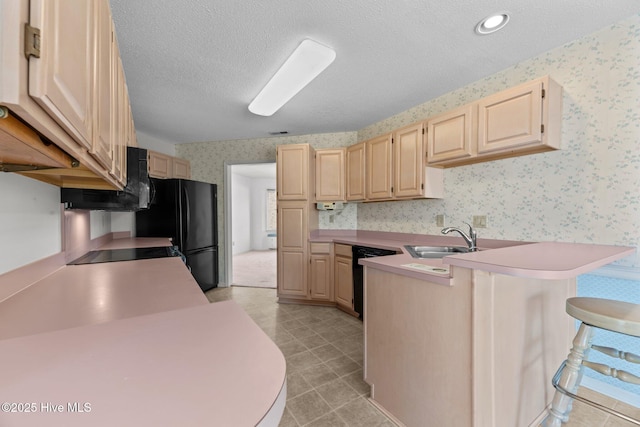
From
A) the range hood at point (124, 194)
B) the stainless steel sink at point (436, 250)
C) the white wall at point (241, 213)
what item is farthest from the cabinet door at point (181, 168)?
the stainless steel sink at point (436, 250)

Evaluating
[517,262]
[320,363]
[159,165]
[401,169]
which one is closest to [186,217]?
[159,165]

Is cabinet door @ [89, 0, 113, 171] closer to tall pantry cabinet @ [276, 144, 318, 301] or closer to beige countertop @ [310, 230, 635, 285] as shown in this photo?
beige countertop @ [310, 230, 635, 285]

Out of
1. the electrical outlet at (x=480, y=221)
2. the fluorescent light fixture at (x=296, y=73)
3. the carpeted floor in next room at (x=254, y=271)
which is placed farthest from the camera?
the carpeted floor in next room at (x=254, y=271)

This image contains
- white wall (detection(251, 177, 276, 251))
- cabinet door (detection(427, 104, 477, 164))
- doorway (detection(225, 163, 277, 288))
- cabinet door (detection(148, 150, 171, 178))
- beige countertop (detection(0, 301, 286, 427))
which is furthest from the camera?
white wall (detection(251, 177, 276, 251))

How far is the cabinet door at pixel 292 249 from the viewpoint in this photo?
130 inches

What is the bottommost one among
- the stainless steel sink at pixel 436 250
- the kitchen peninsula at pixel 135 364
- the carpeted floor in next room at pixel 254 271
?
the carpeted floor in next room at pixel 254 271

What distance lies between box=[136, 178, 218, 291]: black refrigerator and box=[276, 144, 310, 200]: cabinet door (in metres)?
1.24

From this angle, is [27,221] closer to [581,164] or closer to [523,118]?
[523,118]

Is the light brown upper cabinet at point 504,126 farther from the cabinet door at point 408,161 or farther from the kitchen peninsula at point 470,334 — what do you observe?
the kitchen peninsula at point 470,334

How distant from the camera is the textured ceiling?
149cm

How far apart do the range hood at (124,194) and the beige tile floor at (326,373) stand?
170cm

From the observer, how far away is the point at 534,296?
53.7 inches

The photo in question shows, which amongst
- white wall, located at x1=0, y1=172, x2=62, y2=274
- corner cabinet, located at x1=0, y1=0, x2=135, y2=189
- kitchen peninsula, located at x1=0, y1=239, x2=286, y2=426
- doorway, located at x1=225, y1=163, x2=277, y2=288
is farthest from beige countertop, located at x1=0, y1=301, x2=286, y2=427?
doorway, located at x1=225, y1=163, x2=277, y2=288

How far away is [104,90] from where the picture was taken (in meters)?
0.96
